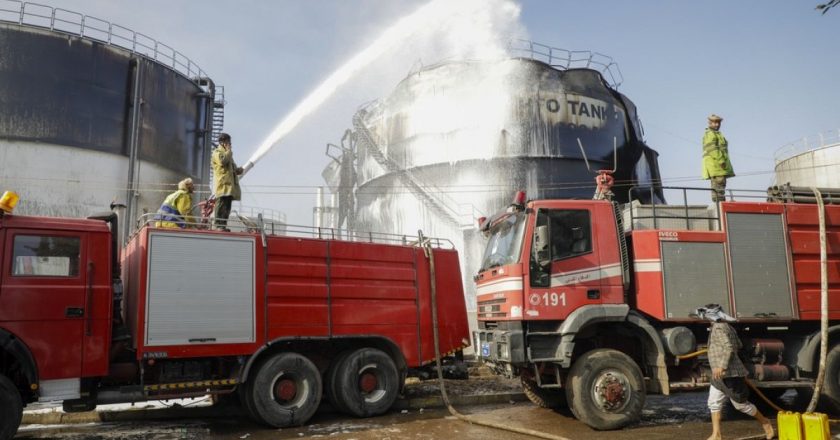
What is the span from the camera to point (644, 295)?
28.3 feet

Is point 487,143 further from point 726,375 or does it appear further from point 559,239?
point 726,375

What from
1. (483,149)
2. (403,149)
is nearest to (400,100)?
(403,149)

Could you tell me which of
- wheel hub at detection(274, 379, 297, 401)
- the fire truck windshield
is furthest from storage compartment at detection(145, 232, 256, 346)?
the fire truck windshield

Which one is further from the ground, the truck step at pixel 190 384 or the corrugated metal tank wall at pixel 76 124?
the corrugated metal tank wall at pixel 76 124

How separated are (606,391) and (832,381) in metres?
3.66

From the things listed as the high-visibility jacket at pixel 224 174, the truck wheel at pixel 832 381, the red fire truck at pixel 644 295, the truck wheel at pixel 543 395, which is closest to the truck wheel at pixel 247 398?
the high-visibility jacket at pixel 224 174

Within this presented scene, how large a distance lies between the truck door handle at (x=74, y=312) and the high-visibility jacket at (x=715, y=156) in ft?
33.0

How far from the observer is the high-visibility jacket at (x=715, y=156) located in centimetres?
1016

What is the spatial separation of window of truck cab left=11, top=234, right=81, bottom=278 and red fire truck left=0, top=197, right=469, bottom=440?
1 centimetres

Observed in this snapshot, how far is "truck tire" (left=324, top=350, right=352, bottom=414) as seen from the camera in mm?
9047

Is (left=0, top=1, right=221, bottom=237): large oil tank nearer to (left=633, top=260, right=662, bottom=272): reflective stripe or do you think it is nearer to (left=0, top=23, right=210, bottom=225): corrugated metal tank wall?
(left=0, top=23, right=210, bottom=225): corrugated metal tank wall

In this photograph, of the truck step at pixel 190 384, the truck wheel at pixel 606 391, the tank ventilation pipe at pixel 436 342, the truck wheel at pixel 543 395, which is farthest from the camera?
the truck wheel at pixel 543 395

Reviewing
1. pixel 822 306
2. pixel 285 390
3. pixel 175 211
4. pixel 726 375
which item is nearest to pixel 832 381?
pixel 822 306

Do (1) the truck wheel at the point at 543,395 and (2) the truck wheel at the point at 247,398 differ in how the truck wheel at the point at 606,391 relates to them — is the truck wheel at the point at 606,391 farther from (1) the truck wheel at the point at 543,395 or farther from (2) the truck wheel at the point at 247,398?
(2) the truck wheel at the point at 247,398
